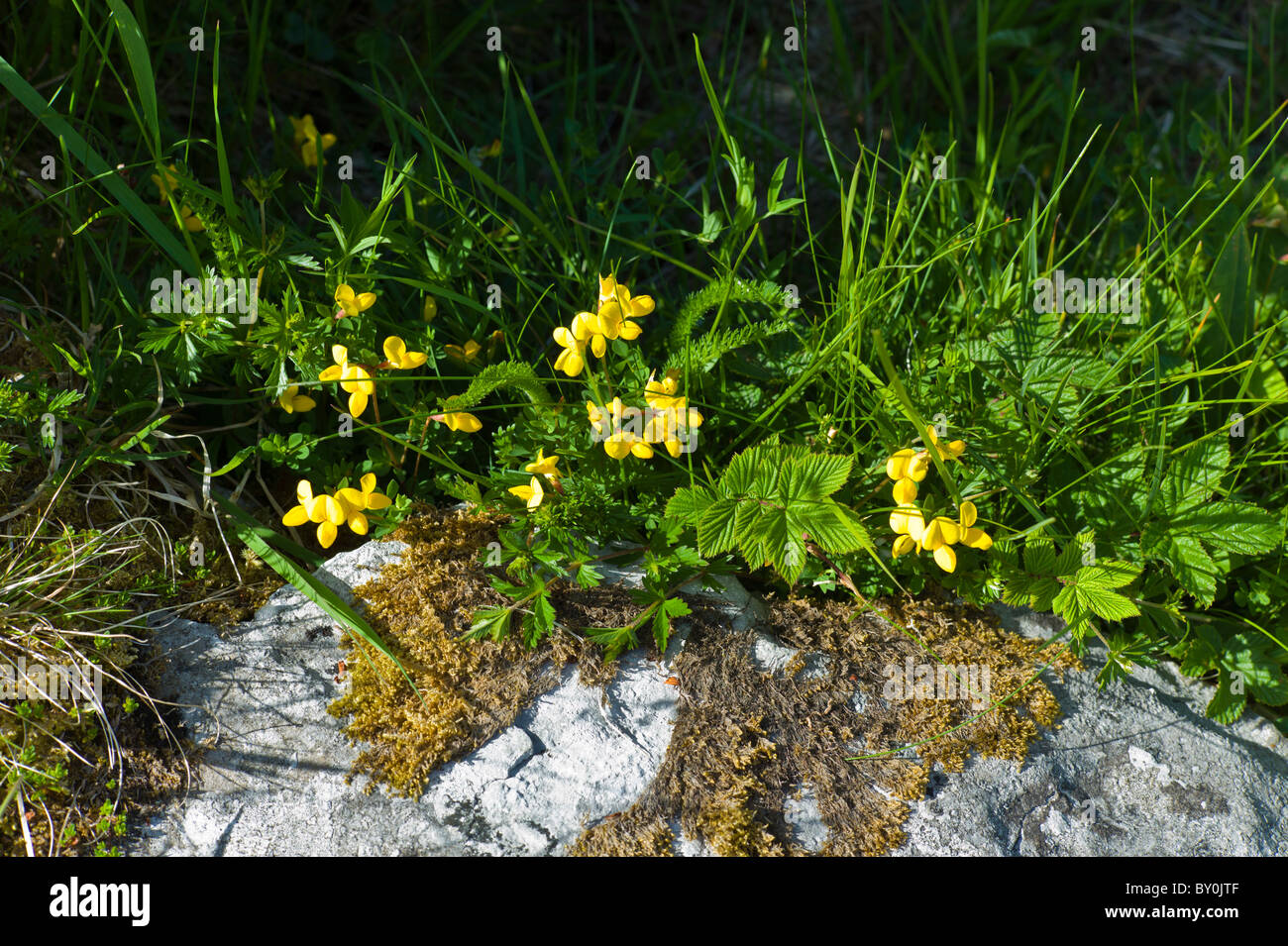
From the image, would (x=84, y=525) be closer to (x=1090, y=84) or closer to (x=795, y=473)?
(x=795, y=473)

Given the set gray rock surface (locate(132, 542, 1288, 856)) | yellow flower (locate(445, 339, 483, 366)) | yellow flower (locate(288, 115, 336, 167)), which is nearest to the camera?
gray rock surface (locate(132, 542, 1288, 856))

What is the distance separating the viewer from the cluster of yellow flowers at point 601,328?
7.12 feet

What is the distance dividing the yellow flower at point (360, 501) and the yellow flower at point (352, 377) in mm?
159

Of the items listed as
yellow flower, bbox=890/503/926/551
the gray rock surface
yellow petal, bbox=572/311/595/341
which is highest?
yellow petal, bbox=572/311/595/341

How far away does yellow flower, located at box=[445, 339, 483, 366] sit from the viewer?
2.44 meters

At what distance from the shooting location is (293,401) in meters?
2.29

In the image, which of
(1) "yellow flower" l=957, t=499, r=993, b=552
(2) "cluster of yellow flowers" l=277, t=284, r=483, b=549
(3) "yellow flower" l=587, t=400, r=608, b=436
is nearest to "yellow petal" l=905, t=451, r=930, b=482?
(1) "yellow flower" l=957, t=499, r=993, b=552

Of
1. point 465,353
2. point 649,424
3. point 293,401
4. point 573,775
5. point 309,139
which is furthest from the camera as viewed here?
point 309,139

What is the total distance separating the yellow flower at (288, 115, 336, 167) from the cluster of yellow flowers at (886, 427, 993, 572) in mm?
1910

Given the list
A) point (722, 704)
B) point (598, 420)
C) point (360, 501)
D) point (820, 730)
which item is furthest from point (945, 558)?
point (360, 501)

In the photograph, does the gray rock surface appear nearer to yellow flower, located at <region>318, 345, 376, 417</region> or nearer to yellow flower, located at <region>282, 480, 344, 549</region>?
yellow flower, located at <region>282, 480, 344, 549</region>

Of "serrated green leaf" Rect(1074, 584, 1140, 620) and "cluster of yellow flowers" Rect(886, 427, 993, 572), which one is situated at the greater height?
"cluster of yellow flowers" Rect(886, 427, 993, 572)

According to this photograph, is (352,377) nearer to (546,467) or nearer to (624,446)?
(546,467)

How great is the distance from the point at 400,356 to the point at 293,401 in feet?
0.99
